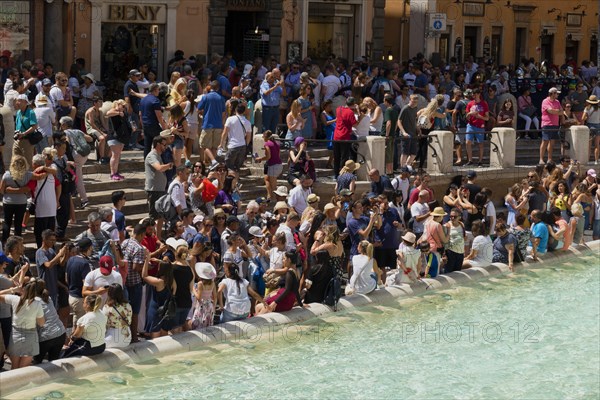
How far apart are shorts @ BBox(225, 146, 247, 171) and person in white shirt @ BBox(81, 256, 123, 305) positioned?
6115mm

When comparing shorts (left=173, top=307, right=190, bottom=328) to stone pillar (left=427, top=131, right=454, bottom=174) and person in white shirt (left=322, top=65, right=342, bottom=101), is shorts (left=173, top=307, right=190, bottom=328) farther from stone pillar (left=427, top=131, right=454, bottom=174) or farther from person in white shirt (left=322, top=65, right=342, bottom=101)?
person in white shirt (left=322, top=65, right=342, bottom=101)

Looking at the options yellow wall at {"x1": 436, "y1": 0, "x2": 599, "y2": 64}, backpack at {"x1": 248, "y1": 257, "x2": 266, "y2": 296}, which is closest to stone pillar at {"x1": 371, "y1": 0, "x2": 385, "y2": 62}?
yellow wall at {"x1": 436, "y1": 0, "x2": 599, "y2": 64}

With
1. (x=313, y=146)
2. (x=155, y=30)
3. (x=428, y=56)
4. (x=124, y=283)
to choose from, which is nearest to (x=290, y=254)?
(x=124, y=283)

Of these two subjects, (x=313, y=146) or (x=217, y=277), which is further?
(x=313, y=146)

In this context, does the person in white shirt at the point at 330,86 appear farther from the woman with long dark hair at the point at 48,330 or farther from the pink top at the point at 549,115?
the woman with long dark hair at the point at 48,330

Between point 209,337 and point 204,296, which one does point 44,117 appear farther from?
point 209,337

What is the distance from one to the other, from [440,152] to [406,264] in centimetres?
589

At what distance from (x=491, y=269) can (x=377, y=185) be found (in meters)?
2.11

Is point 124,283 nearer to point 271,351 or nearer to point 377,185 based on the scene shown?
point 271,351

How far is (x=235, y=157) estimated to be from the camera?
21.4 meters

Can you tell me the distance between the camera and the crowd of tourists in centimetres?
1549

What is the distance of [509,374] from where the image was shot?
17.1m

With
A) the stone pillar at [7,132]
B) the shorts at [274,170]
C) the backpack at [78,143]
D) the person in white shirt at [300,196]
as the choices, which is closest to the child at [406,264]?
the person in white shirt at [300,196]

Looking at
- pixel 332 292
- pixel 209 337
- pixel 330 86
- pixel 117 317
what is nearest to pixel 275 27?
pixel 330 86
